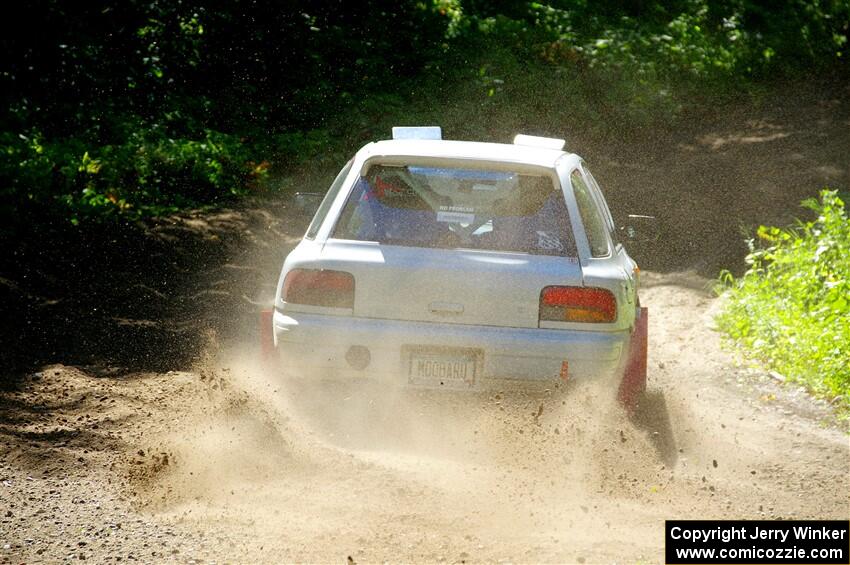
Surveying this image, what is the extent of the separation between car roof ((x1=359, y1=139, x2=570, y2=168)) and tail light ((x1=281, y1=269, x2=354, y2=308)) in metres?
0.83

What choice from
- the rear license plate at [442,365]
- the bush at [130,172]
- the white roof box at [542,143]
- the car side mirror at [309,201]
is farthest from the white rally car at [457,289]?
the bush at [130,172]

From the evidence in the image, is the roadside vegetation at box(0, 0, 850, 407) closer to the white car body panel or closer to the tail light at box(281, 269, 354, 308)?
the white car body panel

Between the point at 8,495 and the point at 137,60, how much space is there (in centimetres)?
1210

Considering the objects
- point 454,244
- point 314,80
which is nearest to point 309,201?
point 454,244

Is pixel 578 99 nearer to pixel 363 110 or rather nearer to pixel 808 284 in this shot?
pixel 363 110

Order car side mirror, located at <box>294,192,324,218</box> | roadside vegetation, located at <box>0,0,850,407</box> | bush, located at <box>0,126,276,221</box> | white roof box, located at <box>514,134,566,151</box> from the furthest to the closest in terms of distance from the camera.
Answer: roadside vegetation, located at <box>0,0,850,407</box>
bush, located at <box>0,126,276,221</box>
car side mirror, located at <box>294,192,324,218</box>
white roof box, located at <box>514,134,566,151</box>

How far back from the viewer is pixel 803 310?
916cm

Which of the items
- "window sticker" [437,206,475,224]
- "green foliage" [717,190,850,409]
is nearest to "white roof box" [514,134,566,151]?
"window sticker" [437,206,475,224]

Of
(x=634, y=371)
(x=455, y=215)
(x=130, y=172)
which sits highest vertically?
(x=130, y=172)

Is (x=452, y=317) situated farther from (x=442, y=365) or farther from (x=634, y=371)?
(x=634, y=371)

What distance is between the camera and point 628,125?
17219 millimetres

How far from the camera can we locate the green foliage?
803 centimetres

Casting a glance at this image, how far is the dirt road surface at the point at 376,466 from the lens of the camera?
4.87 meters

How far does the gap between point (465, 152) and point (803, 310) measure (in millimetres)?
4183
